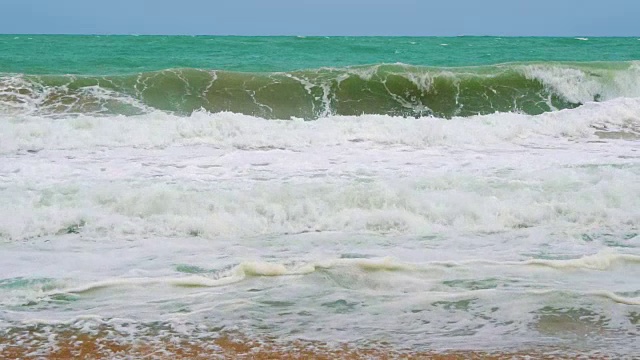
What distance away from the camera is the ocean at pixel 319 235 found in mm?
3578

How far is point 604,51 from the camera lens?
3028cm

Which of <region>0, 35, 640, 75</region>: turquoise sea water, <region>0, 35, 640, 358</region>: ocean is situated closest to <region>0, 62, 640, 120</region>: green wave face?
<region>0, 35, 640, 358</region>: ocean

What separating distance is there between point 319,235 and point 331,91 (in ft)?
31.3

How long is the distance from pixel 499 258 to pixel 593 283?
0.67 m

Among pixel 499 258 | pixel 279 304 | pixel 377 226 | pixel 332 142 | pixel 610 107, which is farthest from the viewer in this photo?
pixel 610 107

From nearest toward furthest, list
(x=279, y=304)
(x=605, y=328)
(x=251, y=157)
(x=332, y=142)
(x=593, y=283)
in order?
(x=605, y=328) → (x=279, y=304) → (x=593, y=283) → (x=251, y=157) → (x=332, y=142)

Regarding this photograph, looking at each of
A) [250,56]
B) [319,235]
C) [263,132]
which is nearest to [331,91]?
[263,132]

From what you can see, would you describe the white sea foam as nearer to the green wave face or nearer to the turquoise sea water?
the green wave face

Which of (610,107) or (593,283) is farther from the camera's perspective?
(610,107)

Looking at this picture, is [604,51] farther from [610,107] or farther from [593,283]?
[593,283]

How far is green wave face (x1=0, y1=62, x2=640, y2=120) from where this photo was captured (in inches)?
529

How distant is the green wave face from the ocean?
0.97 m

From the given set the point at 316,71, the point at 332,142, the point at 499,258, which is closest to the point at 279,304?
the point at 499,258

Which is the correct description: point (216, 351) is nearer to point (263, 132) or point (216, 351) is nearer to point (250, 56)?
point (263, 132)
